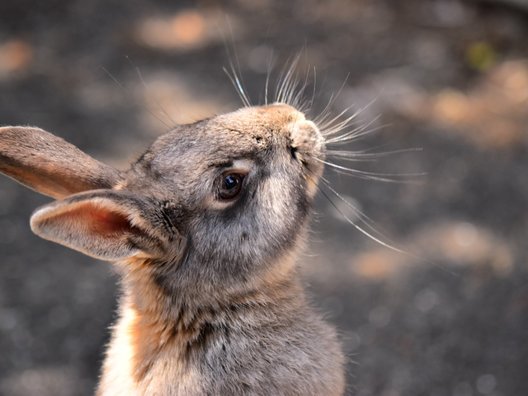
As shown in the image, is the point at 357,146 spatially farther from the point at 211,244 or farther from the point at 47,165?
the point at 47,165

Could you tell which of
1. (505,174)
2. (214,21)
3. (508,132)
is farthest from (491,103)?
(214,21)

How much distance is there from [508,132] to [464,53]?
85cm

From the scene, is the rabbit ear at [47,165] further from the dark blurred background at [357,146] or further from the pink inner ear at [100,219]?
the dark blurred background at [357,146]

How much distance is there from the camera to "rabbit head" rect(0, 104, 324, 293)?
297 cm

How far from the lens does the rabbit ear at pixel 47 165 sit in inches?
114

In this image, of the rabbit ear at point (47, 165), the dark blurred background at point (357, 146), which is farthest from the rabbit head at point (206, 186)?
the dark blurred background at point (357, 146)

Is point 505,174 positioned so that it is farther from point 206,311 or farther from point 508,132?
point 206,311

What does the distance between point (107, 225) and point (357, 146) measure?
3.21 m

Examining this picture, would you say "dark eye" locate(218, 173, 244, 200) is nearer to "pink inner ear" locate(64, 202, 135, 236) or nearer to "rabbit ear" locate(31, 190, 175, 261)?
"rabbit ear" locate(31, 190, 175, 261)

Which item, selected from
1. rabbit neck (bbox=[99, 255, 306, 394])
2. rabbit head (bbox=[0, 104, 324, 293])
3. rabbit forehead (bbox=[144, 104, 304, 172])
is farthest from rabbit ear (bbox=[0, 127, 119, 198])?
rabbit neck (bbox=[99, 255, 306, 394])

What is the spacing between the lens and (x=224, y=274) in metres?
3.14

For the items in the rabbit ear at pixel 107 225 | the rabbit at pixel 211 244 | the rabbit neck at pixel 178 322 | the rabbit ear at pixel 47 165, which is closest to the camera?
the rabbit ear at pixel 107 225

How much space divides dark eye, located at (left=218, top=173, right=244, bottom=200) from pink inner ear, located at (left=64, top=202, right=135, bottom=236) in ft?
1.25

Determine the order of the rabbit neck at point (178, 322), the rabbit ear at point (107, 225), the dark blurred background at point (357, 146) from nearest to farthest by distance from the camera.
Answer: the rabbit ear at point (107, 225) → the rabbit neck at point (178, 322) → the dark blurred background at point (357, 146)
